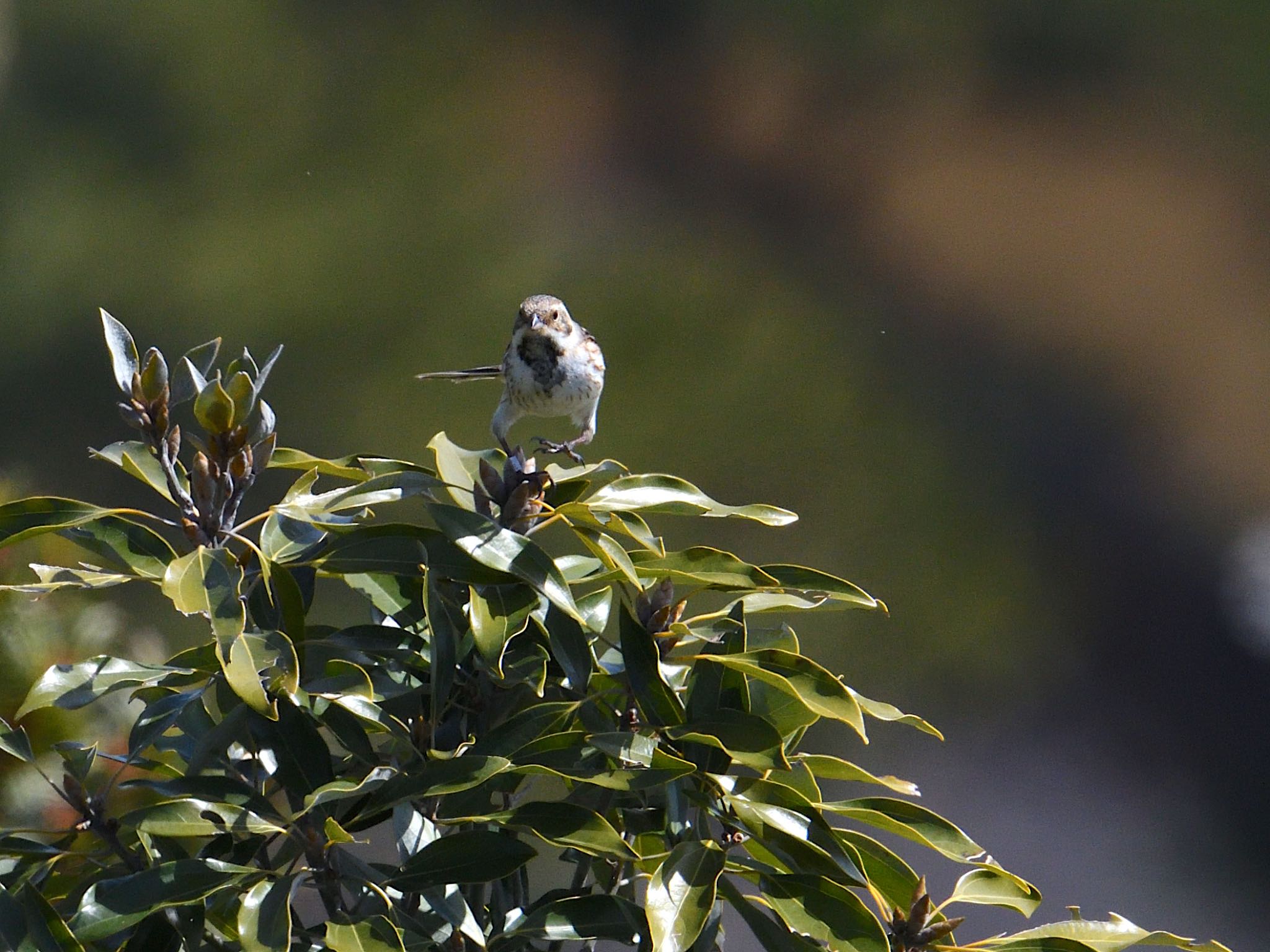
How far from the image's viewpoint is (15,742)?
800mm

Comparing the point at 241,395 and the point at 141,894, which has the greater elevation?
the point at 241,395

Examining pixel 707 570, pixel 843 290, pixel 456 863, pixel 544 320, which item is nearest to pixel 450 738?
pixel 456 863

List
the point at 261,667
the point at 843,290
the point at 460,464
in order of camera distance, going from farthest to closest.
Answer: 1. the point at 843,290
2. the point at 460,464
3. the point at 261,667

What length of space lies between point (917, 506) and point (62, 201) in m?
1.63

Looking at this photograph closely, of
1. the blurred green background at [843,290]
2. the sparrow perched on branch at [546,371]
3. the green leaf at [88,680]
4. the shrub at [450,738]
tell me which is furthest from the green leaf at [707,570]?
the blurred green background at [843,290]

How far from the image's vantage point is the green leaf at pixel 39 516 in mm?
775

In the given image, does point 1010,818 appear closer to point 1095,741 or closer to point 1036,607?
point 1095,741

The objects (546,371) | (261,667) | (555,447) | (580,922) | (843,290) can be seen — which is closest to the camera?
(261,667)

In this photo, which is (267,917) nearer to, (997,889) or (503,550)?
(503,550)

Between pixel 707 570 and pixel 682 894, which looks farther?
pixel 707 570

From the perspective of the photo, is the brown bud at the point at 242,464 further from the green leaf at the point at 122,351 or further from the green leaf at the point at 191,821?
the green leaf at the point at 191,821

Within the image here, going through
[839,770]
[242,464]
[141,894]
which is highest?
[242,464]

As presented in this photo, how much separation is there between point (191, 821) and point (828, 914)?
39 cm

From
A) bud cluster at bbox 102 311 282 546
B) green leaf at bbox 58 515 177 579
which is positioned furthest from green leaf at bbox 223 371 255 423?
green leaf at bbox 58 515 177 579
